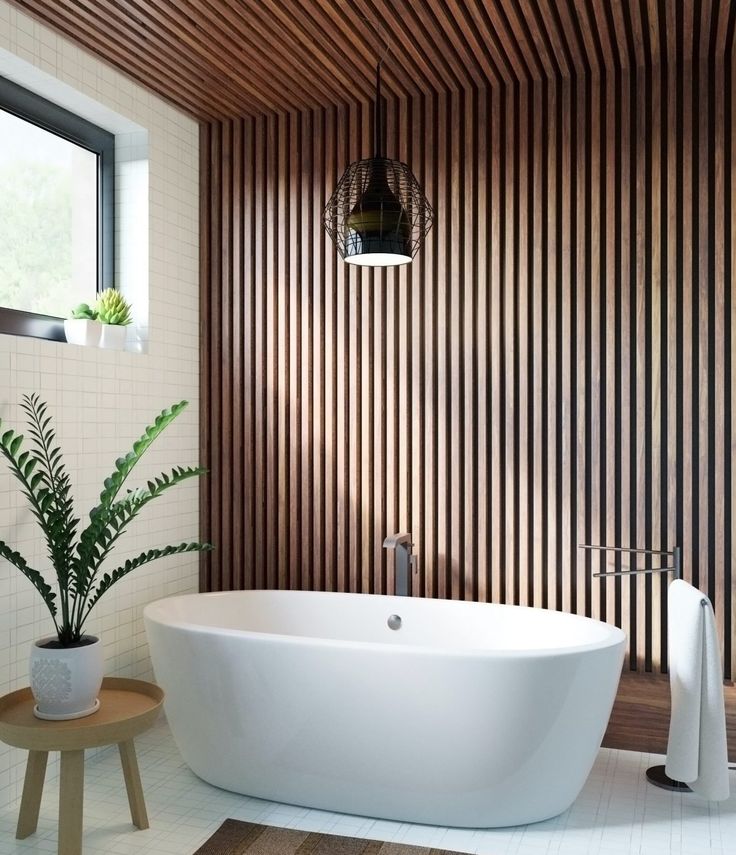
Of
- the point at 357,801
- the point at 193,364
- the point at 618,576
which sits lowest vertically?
the point at 357,801

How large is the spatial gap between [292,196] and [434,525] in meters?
1.69

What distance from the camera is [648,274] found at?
138 inches

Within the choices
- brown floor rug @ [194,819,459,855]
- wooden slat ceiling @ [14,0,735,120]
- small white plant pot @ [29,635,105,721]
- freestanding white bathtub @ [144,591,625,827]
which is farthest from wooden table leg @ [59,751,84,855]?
wooden slat ceiling @ [14,0,735,120]

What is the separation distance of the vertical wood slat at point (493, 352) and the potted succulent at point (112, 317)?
0.64 metres

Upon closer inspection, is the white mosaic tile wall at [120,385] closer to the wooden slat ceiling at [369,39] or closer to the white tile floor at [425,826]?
the wooden slat ceiling at [369,39]

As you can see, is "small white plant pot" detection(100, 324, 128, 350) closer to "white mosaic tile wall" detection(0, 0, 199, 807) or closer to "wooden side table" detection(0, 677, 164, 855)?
"white mosaic tile wall" detection(0, 0, 199, 807)

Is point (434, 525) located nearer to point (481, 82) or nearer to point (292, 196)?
point (292, 196)

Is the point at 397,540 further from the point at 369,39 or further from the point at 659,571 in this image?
the point at 369,39

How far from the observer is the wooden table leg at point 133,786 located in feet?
9.16

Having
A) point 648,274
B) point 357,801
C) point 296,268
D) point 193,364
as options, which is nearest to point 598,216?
point 648,274

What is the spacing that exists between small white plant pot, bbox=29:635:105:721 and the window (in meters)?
1.27

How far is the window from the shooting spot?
3.28 m

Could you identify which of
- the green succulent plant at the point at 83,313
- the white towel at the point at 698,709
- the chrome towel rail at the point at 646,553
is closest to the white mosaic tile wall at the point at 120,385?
the green succulent plant at the point at 83,313

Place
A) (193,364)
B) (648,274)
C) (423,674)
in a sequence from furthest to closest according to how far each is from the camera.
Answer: (193,364)
(648,274)
(423,674)
